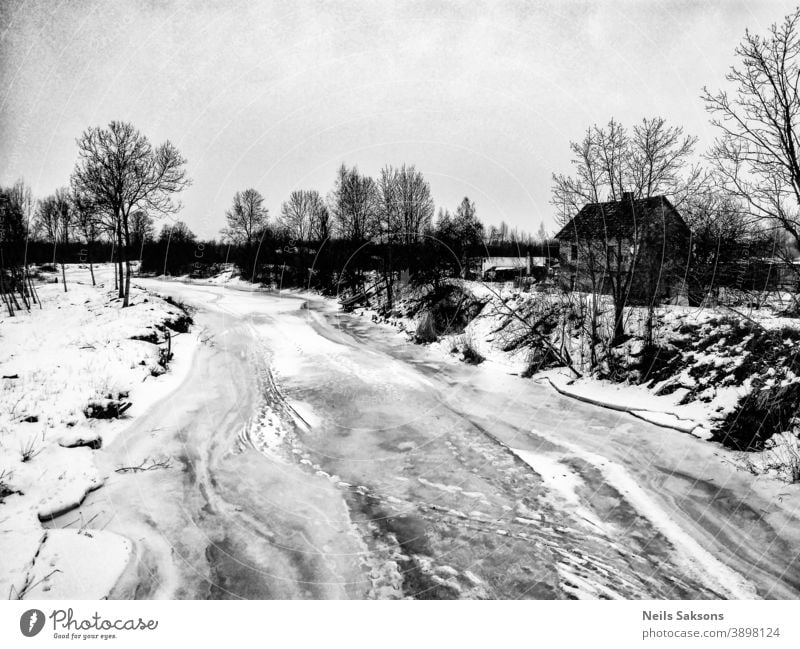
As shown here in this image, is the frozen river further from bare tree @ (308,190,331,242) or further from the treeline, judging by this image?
bare tree @ (308,190,331,242)

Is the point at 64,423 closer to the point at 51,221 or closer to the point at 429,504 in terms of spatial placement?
the point at 429,504

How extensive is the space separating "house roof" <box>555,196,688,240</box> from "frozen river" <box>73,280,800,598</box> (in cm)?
589

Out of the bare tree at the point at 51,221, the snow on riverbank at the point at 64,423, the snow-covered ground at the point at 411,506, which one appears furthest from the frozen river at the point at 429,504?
the bare tree at the point at 51,221

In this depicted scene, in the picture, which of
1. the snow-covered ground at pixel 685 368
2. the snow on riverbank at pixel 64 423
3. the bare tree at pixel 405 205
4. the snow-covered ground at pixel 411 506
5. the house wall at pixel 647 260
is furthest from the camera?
the bare tree at pixel 405 205

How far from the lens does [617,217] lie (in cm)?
1157

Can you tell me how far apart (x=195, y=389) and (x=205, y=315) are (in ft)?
43.2

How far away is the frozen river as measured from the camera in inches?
148

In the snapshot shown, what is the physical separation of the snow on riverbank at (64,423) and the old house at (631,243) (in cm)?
1268

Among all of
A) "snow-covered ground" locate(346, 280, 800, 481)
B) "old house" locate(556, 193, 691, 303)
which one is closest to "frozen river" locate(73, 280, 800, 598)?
"snow-covered ground" locate(346, 280, 800, 481)

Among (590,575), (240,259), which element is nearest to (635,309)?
(590,575)

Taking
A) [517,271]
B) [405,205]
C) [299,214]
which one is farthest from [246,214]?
[517,271]

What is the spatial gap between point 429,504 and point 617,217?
10915 mm

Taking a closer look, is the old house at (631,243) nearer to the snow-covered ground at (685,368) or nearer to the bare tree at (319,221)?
the snow-covered ground at (685,368)

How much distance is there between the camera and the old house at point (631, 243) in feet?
37.3
